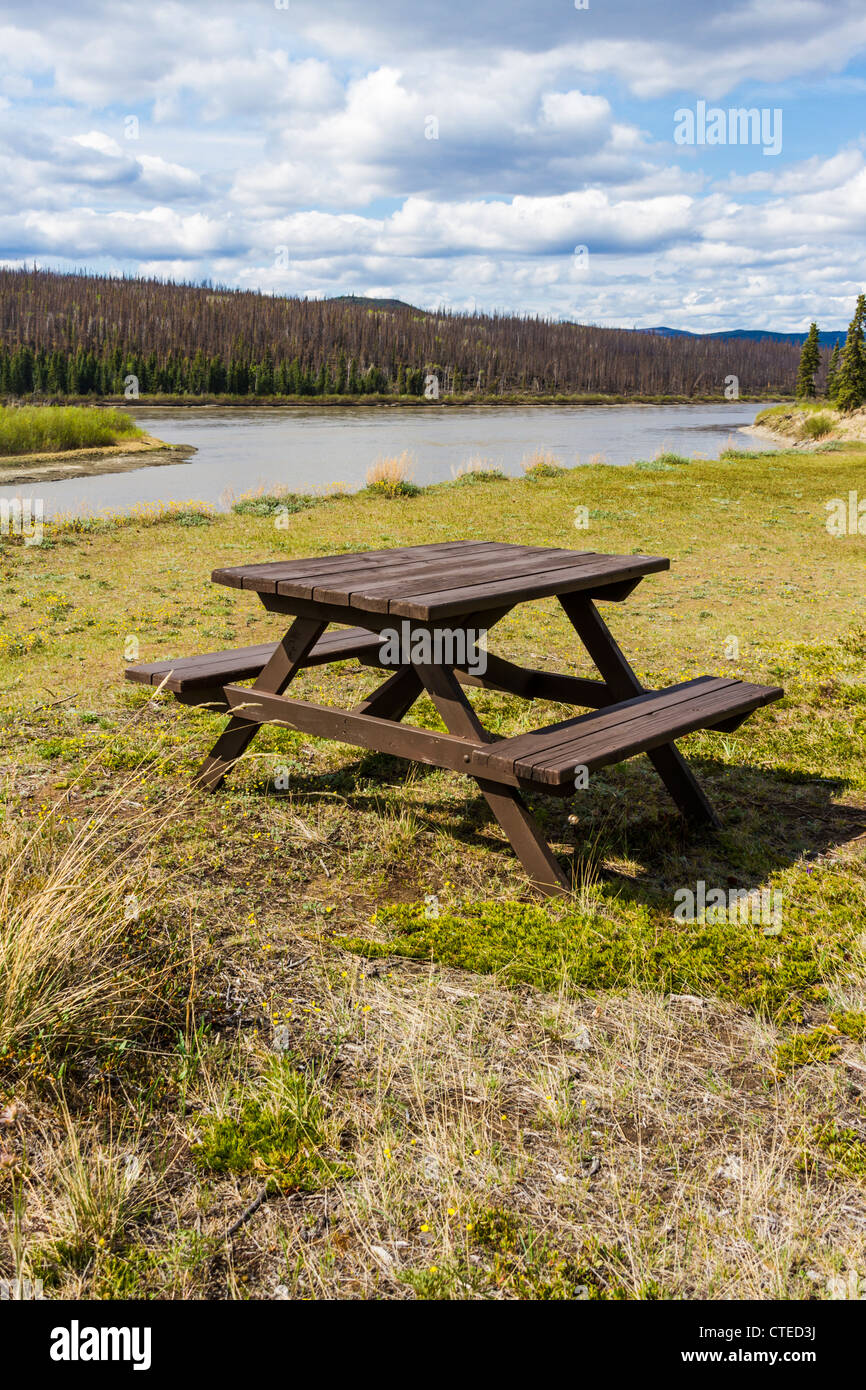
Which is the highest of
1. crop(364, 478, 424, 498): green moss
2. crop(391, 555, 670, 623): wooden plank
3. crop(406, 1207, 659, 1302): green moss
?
crop(364, 478, 424, 498): green moss

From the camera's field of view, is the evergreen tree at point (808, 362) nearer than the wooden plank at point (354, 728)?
No

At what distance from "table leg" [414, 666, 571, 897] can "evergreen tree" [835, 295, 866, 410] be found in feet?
173

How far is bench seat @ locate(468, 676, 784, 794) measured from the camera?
11.2 feet

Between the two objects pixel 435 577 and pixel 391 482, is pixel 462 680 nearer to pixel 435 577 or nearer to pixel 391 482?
pixel 435 577

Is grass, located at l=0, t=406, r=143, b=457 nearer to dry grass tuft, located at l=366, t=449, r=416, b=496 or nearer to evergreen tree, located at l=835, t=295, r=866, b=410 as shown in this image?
dry grass tuft, located at l=366, t=449, r=416, b=496

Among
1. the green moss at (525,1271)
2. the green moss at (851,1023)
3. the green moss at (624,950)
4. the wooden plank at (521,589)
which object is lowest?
the green moss at (525,1271)

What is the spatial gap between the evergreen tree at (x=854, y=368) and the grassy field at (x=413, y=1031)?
5188 centimetres

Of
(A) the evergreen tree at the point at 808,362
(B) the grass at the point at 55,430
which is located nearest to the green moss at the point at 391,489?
(B) the grass at the point at 55,430

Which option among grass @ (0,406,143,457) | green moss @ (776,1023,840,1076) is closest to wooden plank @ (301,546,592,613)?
green moss @ (776,1023,840,1076)

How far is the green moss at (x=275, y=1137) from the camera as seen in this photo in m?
2.34

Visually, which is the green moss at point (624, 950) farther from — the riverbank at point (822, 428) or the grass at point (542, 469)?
the riverbank at point (822, 428)
